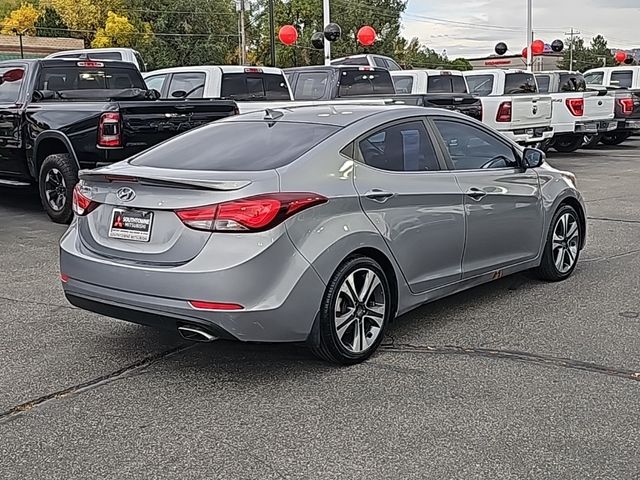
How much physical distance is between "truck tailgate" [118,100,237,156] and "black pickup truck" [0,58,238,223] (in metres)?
0.01

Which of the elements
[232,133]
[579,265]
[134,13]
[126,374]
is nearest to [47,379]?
[126,374]

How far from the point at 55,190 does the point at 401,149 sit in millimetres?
5903

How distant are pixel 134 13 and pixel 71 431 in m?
59.0

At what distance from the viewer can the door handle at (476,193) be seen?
19.5ft

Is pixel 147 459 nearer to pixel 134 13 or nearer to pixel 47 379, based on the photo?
pixel 47 379

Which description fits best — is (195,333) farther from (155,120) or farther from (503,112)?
(503,112)

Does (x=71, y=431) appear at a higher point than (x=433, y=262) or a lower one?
lower

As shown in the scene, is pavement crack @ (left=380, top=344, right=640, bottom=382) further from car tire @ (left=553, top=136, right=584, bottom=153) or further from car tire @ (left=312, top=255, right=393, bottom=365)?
car tire @ (left=553, top=136, right=584, bottom=153)

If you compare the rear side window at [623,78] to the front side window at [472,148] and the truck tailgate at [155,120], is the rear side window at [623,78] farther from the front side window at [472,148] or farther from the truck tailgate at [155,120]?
the front side window at [472,148]

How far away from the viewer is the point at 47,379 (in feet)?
16.1

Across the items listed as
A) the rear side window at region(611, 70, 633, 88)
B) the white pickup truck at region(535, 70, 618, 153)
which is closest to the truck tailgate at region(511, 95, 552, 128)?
the white pickup truck at region(535, 70, 618, 153)

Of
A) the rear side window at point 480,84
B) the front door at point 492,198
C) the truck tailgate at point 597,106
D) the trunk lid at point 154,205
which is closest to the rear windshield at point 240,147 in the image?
the trunk lid at point 154,205

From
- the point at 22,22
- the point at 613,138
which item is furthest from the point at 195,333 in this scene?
the point at 22,22

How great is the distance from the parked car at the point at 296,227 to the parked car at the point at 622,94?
645 inches
